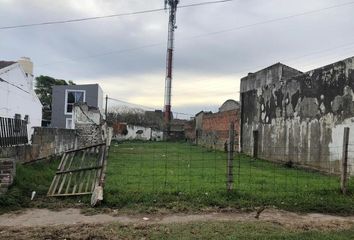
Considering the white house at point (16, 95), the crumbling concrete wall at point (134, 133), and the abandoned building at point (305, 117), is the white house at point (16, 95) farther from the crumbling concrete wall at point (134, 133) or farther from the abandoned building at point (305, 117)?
the crumbling concrete wall at point (134, 133)

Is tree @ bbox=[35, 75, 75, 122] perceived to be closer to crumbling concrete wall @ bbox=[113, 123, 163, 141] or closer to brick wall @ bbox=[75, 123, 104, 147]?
crumbling concrete wall @ bbox=[113, 123, 163, 141]

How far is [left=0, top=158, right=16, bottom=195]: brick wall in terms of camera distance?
9.67m

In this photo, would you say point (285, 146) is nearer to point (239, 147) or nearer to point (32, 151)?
point (239, 147)

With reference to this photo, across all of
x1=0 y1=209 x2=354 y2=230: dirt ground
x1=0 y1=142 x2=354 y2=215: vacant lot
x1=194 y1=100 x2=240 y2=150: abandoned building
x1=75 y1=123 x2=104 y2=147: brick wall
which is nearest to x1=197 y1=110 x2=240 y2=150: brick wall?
x1=194 y1=100 x2=240 y2=150: abandoned building

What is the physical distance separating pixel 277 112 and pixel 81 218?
1658 cm

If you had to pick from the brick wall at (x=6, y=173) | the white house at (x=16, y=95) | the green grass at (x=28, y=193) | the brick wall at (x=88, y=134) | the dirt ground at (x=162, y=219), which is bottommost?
the dirt ground at (x=162, y=219)

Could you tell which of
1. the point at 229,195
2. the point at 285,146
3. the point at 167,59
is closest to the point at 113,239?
the point at 229,195

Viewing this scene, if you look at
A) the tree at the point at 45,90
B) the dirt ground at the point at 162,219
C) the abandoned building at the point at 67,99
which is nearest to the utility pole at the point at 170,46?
the abandoned building at the point at 67,99

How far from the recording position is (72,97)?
162 ft

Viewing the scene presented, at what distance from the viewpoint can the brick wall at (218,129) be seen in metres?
31.9

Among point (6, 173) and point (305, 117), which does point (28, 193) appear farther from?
point (305, 117)

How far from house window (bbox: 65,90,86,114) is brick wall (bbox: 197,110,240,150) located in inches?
567

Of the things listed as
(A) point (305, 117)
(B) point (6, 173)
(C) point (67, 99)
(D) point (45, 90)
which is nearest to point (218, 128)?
(A) point (305, 117)

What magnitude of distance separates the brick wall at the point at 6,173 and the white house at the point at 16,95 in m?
14.8
